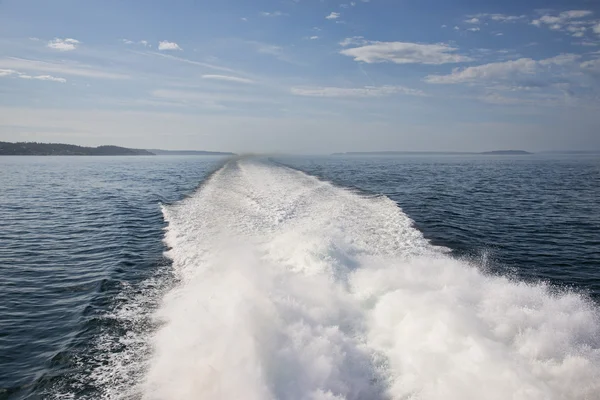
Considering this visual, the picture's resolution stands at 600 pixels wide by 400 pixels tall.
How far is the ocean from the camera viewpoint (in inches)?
238

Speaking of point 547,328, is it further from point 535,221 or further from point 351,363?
point 535,221

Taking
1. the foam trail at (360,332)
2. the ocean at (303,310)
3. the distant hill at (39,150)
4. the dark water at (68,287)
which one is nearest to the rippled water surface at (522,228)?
the ocean at (303,310)

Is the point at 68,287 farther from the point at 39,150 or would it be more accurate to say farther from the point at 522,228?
the point at 39,150

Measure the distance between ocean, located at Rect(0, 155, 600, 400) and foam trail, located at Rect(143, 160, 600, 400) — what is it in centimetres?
3

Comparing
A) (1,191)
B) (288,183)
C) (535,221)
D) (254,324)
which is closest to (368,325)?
(254,324)

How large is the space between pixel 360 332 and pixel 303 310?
1.24 m

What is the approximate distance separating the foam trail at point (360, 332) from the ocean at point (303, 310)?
0.03 m

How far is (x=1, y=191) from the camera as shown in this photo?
31719 millimetres

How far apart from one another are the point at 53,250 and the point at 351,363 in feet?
44.6

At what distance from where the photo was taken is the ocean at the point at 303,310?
604 centimetres

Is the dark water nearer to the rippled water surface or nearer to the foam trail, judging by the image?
the foam trail

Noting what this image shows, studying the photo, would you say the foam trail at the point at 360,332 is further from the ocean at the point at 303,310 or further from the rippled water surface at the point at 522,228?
the rippled water surface at the point at 522,228

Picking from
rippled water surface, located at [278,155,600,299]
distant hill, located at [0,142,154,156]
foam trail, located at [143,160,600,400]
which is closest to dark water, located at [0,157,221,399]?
foam trail, located at [143,160,600,400]

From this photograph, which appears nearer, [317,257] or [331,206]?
[317,257]
